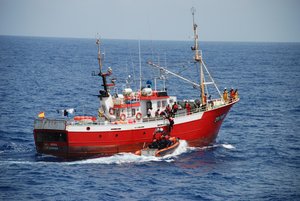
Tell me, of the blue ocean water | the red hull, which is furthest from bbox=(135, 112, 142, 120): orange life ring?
the blue ocean water

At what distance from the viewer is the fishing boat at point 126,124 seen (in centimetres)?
4469

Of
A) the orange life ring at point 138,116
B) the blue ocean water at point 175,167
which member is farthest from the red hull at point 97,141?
the orange life ring at point 138,116

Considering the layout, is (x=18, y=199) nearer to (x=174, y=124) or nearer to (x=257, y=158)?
(x=174, y=124)

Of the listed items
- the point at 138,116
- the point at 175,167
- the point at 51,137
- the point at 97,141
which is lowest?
the point at 175,167

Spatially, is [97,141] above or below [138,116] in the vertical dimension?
below

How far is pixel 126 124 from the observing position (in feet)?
150

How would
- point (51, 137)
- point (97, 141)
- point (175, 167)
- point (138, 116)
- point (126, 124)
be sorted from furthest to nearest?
point (138, 116), point (126, 124), point (97, 141), point (51, 137), point (175, 167)

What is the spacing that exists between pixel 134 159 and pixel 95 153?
11.6ft

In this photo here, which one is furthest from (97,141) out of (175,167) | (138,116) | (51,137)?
(175,167)

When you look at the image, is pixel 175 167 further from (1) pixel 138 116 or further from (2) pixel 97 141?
(2) pixel 97 141

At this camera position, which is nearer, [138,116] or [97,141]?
[97,141]

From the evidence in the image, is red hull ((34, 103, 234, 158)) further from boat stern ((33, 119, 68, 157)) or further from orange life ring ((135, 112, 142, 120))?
orange life ring ((135, 112, 142, 120))

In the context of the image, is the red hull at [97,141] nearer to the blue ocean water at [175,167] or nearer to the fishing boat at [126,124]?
the fishing boat at [126,124]

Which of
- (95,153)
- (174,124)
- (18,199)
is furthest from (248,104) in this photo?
(18,199)
